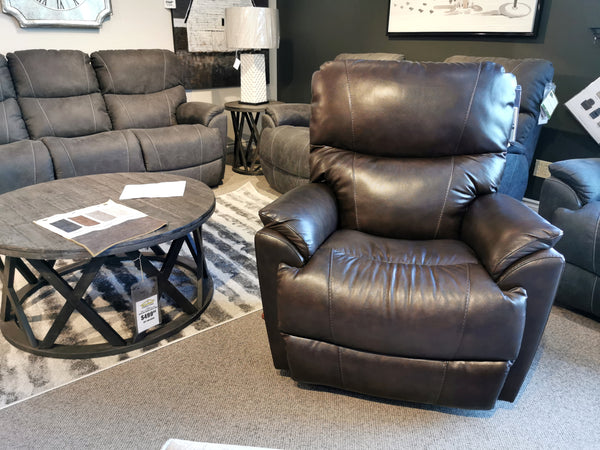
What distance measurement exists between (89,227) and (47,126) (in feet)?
6.73

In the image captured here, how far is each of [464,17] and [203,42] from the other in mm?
2445

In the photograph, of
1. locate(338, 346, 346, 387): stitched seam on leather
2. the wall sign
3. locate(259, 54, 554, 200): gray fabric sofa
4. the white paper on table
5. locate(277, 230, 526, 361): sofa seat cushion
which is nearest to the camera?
locate(277, 230, 526, 361): sofa seat cushion

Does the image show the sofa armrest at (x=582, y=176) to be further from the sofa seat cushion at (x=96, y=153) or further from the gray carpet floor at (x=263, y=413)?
the sofa seat cushion at (x=96, y=153)

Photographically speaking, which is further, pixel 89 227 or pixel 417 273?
pixel 89 227

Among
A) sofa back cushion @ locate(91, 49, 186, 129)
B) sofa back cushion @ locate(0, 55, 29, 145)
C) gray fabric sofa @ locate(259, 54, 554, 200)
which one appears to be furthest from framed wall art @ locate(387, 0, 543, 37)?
sofa back cushion @ locate(0, 55, 29, 145)

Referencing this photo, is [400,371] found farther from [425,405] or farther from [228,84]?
[228,84]

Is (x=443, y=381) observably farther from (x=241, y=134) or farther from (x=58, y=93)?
(x=58, y=93)

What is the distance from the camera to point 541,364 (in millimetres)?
1774

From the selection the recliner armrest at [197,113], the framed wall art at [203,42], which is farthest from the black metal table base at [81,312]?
the framed wall art at [203,42]

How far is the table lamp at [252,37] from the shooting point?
12.6ft

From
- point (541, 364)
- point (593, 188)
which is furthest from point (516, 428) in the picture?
point (593, 188)

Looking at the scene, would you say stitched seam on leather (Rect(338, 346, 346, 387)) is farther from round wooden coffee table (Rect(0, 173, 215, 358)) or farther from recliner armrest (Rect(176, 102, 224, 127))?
recliner armrest (Rect(176, 102, 224, 127))

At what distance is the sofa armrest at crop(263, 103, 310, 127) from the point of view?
144 inches

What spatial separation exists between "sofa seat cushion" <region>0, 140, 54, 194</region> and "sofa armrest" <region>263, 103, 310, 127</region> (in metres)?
1.66
